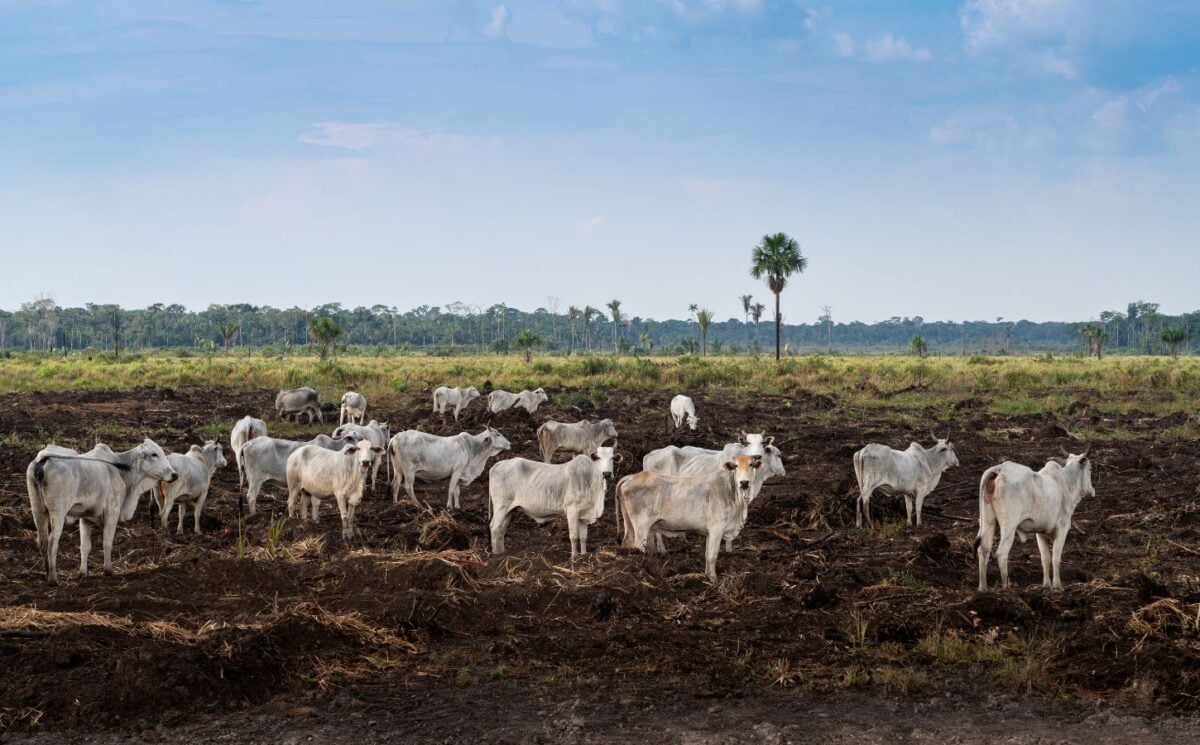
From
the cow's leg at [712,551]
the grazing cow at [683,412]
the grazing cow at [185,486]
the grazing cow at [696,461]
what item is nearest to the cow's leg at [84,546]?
the grazing cow at [185,486]

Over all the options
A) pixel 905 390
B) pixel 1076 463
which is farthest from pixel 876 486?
pixel 905 390

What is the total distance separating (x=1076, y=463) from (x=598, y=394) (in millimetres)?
28135

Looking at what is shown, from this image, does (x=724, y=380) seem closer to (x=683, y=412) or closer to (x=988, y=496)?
(x=683, y=412)

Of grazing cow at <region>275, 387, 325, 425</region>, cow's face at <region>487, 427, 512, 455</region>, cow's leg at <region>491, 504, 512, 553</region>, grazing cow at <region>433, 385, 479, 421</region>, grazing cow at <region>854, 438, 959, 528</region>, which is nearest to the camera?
cow's leg at <region>491, 504, 512, 553</region>

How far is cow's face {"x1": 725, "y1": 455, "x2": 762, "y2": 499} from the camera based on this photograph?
462 inches

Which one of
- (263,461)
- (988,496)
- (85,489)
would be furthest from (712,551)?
(263,461)

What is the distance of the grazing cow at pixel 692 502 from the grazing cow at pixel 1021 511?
2556 millimetres

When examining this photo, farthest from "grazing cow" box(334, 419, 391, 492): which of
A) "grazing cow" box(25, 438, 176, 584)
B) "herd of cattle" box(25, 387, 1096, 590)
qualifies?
"grazing cow" box(25, 438, 176, 584)

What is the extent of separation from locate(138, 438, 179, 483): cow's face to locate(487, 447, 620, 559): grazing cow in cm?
403

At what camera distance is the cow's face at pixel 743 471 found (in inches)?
462

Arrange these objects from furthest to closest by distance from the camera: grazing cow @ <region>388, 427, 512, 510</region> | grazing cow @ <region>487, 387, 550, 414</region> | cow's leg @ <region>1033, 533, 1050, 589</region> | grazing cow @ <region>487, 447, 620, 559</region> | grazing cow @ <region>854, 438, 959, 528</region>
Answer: grazing cow @ <region>487, 387, 550, 414</region>
grazing cow @ <region>388, 427, 512, 510</region>
grazing cow @ <region>854, 438, 959, 528</region>
grazing cow @ <region>487, 447, 620, 559</region>
cow's leg @ <region>1033, 533, 1050, 589</region>

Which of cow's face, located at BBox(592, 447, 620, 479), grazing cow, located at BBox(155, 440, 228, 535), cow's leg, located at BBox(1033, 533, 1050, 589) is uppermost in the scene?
cow's face, located at BBox(592, 447, 620, 479)

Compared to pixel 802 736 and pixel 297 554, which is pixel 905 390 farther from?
pixel 802 736

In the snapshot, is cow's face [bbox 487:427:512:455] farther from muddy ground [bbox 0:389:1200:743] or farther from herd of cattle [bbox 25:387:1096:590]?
muddy ground [bbox 0:389:1200:743]
